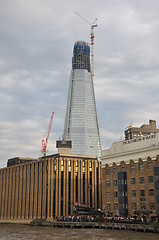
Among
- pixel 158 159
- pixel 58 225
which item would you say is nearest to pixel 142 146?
pixel 158 159

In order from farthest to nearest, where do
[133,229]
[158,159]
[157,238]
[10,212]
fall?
[10,212] < [158,159] < [133,229] < [157,238]

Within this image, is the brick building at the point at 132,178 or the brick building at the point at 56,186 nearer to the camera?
the brick building at the point at 132,178

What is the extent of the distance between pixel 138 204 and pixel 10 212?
84.6m

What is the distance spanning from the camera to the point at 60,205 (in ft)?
449

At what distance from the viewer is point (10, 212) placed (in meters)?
163

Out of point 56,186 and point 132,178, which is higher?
point 132,178

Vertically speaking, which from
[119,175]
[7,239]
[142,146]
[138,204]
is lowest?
[7,239]

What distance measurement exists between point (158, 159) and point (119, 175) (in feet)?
45.6

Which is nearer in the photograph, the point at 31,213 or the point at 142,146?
the point at 142,146

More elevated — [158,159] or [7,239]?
[158,159]

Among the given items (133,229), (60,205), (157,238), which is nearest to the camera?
(157,238)

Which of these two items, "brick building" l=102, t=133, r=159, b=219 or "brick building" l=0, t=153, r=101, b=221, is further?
"brick building" l=0, t=153, r=101, b=221

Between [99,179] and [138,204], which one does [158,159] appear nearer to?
[138,204]

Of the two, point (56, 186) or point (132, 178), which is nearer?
point (132, 178)
